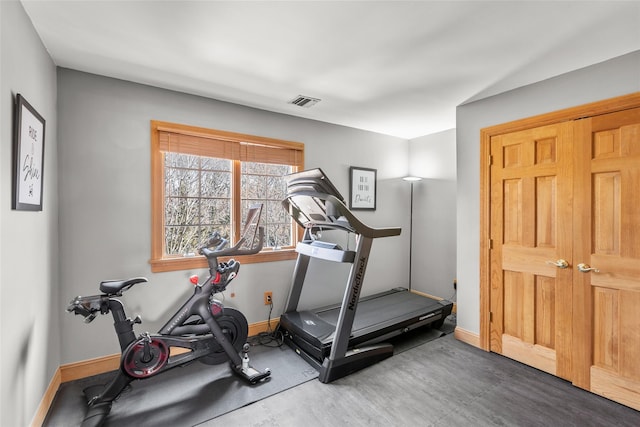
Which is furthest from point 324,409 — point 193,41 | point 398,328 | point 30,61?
point 30,61

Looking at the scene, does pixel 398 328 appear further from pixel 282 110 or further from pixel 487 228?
pixel 282 110

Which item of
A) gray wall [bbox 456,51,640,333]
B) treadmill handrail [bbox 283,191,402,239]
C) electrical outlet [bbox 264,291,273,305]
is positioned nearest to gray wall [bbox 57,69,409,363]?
electrical outlet [bbox 264,291,273,305]

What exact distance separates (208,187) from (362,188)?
202 cm

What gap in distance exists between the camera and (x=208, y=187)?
303 centimetres

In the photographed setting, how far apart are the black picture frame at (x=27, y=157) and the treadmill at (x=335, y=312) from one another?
1650 millimetres

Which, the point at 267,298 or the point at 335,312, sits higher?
the point at 267,298

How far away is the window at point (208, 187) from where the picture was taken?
8.97ft

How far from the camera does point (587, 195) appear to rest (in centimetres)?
228

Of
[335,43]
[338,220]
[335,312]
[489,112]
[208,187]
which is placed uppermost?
[335,43]

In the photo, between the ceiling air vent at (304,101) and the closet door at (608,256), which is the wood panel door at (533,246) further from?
the ceiling air vent at (304,101)

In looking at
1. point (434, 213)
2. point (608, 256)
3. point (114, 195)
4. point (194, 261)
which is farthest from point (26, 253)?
point (434, 213)

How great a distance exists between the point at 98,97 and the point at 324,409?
300 cm

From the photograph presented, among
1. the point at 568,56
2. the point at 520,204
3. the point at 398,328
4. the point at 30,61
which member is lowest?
the point at 398,328

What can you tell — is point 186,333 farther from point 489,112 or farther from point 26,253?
point 489,112
